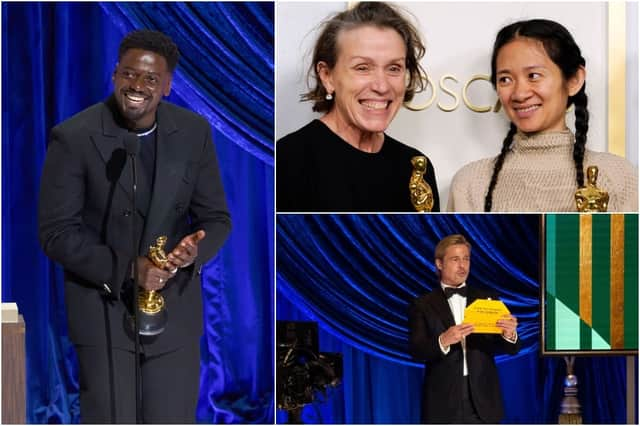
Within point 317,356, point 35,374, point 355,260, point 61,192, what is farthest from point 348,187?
point 35,374

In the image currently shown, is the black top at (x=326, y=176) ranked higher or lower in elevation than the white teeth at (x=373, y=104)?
lower

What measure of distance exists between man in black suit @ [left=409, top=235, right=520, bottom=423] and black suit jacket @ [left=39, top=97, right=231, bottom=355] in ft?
2.86

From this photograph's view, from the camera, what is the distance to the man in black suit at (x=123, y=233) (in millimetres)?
3740

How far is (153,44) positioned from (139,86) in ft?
0.63

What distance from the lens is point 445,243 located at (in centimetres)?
414

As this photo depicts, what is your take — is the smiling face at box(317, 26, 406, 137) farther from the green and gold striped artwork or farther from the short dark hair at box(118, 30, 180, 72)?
the green and gold striped artwork

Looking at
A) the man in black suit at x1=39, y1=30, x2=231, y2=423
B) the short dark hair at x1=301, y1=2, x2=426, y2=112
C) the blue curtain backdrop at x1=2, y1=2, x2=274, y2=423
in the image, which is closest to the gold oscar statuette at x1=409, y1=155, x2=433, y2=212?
the short dark hair at x1=301, y1=2, x2=426, y2=112

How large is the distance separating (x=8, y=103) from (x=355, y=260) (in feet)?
4.66

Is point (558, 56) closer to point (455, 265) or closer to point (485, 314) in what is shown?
point (455, 265)

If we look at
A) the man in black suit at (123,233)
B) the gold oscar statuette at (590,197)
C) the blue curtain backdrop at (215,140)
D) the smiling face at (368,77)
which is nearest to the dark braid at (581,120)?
the gold oscar statuette at (590,197)

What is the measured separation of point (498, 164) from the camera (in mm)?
4207

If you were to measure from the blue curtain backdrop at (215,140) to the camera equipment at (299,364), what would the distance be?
0.06 metres

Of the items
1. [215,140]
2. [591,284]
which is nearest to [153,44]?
[215,140]

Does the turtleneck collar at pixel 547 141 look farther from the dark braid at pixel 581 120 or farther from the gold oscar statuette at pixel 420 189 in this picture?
the gold oscar statuette at pixel 420 189
